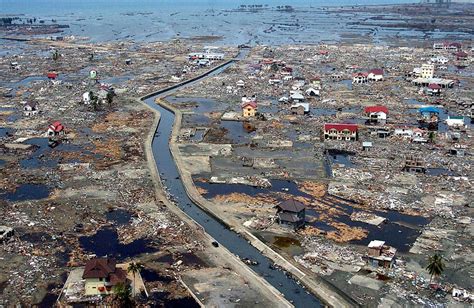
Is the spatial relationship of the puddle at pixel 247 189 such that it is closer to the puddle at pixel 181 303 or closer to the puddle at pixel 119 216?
the puddle at pixel 119 216

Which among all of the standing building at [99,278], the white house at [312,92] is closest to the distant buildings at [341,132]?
the white house at [312,92]

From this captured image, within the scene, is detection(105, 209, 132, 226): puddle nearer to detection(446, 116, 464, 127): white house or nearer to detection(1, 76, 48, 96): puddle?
detection(446, 116, 464, 127): white house

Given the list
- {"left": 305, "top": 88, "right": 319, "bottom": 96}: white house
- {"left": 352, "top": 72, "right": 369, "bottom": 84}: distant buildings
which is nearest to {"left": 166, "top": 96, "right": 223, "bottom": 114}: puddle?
{"left": 305, "top": 88, "right": 319, "bottom": 96}: white house

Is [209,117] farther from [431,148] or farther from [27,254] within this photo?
[27,254]

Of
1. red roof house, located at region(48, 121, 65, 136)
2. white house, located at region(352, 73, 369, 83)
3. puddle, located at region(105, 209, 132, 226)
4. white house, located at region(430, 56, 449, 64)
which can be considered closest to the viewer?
puddle, located at region(105, 209, 132, 226)

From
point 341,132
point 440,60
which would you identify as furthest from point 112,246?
point 440,60

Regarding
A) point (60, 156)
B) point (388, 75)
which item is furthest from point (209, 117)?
point (388, 75)

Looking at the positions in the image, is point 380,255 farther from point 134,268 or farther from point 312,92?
point 312,92
